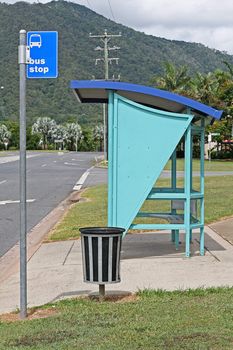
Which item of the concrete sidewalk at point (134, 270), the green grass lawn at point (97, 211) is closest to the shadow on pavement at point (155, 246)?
the concrete sidewalk at point (134, 270)

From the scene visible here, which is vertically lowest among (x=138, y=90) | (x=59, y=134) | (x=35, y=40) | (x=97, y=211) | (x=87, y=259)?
(x=97, y=211)

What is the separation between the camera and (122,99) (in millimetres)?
9859

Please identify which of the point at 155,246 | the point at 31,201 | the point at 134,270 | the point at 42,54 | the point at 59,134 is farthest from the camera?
the point at 59,134

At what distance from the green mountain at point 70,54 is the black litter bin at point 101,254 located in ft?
343

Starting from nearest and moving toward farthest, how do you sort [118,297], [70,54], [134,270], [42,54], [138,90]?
[42,54] < [118,297] < [134,270] < [138,90] < [70,54]

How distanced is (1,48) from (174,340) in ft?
402

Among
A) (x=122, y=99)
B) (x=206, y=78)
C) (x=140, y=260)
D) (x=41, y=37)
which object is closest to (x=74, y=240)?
(x=140, y=260)

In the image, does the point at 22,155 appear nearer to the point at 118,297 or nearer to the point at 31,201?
the point at 118,297

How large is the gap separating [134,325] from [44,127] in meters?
132

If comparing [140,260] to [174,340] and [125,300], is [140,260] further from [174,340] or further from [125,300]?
[174,340]

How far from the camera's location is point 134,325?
603 cm

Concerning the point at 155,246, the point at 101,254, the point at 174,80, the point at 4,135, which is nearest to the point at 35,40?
the point at 101,254

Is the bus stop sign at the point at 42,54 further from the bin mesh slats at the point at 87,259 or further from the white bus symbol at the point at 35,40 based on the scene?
the bin mesh slats at the point at 87,259

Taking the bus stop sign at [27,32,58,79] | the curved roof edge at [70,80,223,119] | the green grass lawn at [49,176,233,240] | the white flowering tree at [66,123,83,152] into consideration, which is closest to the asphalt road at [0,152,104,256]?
the green grass lawn at [49,176,233,240]
